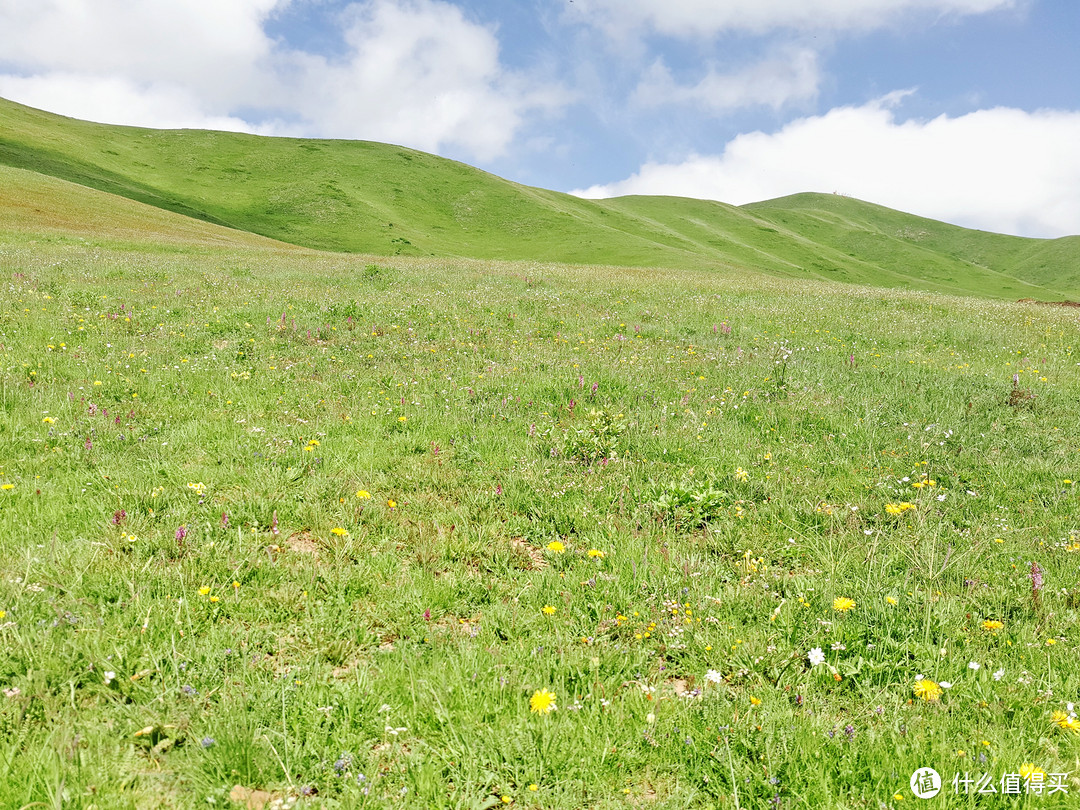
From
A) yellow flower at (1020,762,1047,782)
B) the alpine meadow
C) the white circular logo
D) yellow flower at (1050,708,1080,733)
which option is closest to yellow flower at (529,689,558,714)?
the alpine meadow

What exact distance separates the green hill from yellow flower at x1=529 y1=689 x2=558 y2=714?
57119mm

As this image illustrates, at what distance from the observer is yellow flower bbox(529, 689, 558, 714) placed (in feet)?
10.7

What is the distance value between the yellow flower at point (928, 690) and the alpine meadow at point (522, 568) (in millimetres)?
15

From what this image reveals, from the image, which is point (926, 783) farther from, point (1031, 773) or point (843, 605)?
point (843, 605)

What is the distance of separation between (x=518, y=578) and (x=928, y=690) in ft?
9.35

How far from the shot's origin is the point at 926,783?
2.83 m

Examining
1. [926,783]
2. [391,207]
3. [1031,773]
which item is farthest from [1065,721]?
[391,207]

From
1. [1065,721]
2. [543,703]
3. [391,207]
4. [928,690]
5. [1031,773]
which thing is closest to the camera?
[1031,773]

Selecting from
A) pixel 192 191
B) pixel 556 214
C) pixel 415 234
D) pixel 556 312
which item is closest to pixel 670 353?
pixel 556 312

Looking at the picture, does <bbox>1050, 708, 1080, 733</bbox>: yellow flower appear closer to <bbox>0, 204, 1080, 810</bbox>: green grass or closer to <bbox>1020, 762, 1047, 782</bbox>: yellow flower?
<bbox>0, 204, 1080, 810</bbox>: green grass

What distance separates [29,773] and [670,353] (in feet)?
35.3

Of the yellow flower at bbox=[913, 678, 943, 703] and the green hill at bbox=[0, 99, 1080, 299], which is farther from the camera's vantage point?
the green hill at bbox=[0, 99, 1080, 299]

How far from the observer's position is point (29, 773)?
8.70 ft

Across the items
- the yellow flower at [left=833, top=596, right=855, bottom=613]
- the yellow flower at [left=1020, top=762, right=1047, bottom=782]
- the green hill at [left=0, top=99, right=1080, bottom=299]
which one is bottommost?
the yellow flower at [left=1020, top=762, right=1047, bottom=782]
